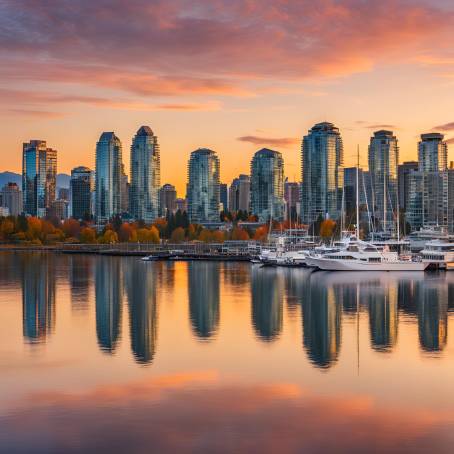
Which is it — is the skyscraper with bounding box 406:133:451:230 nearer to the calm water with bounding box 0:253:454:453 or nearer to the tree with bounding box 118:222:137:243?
the tree with bounding box 118:222:137:243

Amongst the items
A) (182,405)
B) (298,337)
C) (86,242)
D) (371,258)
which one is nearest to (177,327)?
(298,337)

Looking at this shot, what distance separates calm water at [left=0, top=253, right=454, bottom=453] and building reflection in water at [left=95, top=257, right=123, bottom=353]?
Result: 116 millimetres

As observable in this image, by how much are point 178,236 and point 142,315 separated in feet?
413

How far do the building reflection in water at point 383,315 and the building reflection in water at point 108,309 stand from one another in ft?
34.7

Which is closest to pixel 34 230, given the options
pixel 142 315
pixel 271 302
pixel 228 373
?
pixel 271 302

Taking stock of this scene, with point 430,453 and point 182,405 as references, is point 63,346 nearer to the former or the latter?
point 182,405

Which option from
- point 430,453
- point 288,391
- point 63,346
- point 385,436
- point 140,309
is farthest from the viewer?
point 140,309

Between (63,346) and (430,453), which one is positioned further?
(63,346)

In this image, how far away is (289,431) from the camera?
2033 cm

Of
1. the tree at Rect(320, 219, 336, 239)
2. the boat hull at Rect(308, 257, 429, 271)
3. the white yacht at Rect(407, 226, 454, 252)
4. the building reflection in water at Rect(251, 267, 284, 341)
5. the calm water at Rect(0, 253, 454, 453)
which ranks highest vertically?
the tree at Rect(320, 219, 336, 239)

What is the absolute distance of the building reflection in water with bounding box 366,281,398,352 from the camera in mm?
33312

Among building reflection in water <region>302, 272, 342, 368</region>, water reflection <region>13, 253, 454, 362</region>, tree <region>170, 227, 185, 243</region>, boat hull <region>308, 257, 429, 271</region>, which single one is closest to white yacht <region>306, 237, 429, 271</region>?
boat hull <region>308, 257, 429, 271</region>

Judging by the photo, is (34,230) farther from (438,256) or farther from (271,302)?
(271,302)

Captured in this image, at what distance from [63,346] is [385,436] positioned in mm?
16035
